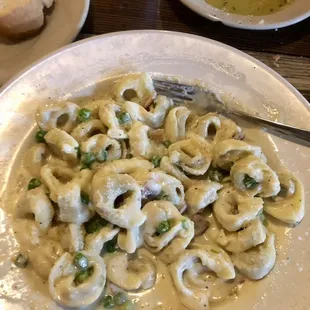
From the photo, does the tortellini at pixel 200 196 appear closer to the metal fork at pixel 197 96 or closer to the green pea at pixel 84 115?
the metal fork at pixel 197 96

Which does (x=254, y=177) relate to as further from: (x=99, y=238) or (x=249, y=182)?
(x=99, y=238)

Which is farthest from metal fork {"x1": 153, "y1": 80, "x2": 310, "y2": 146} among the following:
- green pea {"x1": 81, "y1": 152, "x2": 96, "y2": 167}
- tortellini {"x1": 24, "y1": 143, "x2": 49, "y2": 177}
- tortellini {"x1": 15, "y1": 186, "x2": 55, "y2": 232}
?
tortellini {"x1": 15, "y1": 186, "x2": 55, "y2": 232}

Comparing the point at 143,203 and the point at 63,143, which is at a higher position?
the point at 63,143

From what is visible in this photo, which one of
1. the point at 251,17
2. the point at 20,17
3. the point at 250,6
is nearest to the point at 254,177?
the point at 251,17

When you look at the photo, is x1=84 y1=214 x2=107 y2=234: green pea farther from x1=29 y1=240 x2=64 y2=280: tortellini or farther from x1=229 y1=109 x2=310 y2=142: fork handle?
x1=229 y1=109 x2=310 y2=142: fork handle

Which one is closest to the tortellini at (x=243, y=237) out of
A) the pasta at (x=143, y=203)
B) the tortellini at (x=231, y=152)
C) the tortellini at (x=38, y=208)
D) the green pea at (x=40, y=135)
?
the pasta at (x=143, y=203)
